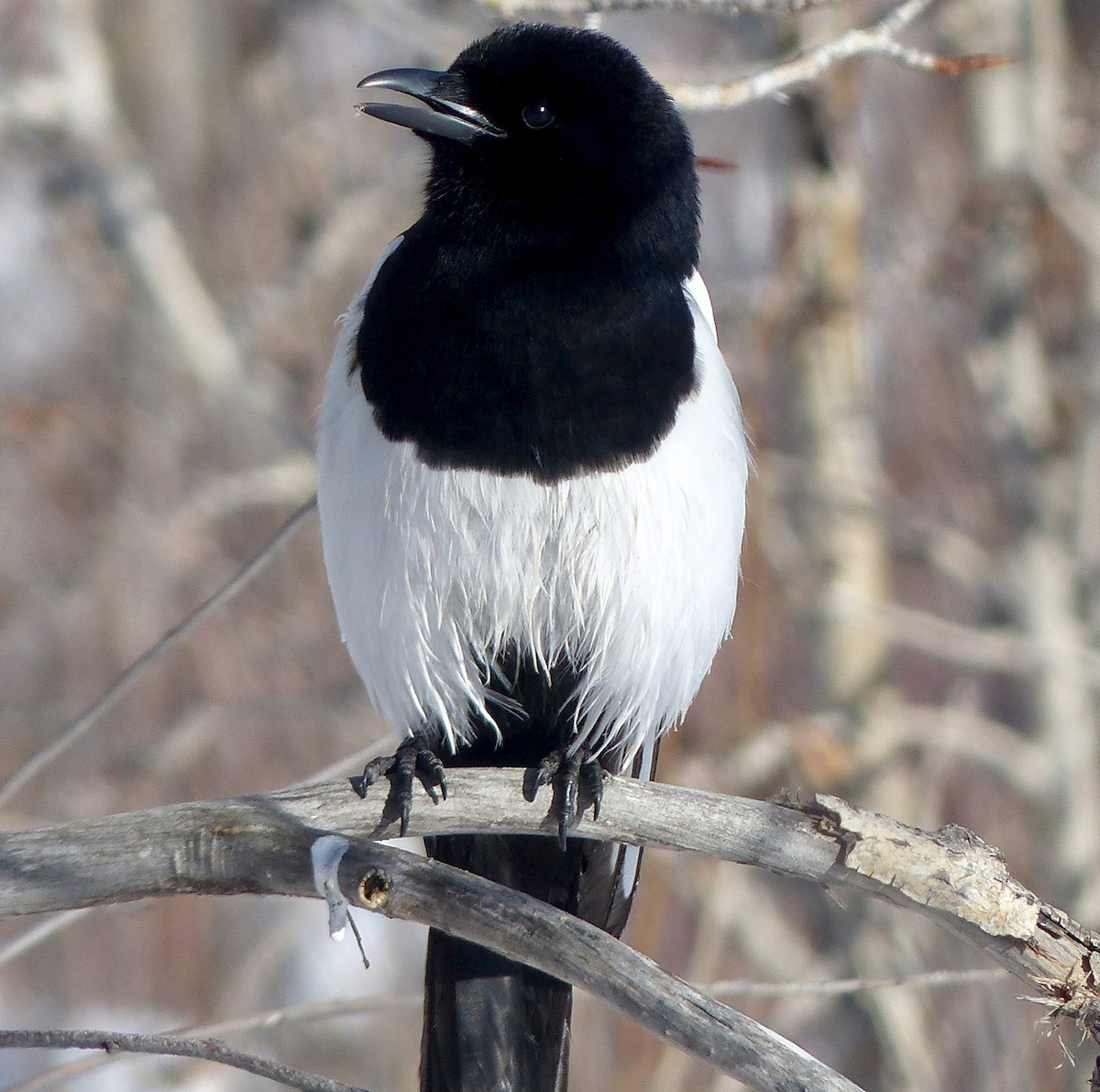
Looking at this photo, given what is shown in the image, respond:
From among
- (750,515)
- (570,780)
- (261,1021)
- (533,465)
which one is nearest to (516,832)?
(570,780)

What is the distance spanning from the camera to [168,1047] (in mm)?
1844

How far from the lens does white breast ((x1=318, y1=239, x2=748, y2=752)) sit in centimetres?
281

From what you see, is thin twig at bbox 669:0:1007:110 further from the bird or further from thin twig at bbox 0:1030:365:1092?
thin twig at bbox 0:1030:365:1092

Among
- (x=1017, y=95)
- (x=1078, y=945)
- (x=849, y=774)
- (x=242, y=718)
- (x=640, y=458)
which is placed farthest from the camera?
(x=242, y=718)

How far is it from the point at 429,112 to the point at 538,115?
0.70ft

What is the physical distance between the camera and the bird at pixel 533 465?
279cm

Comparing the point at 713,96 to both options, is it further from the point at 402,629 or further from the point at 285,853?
the point at 285,853

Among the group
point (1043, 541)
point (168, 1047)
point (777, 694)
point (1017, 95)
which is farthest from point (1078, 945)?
point (777, 694)

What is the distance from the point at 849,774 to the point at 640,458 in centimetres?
266

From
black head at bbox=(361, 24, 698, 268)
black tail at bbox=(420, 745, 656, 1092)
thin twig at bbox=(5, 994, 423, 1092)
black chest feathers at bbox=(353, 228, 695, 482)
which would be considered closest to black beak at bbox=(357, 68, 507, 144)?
black head at bbox=(361, 24, 698, 268)

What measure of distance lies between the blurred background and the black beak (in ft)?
5.02

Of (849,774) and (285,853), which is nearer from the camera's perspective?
(285,853)

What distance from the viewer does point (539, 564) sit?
2.85 m

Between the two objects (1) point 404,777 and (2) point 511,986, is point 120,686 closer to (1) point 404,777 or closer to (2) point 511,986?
(1) point 404,777
